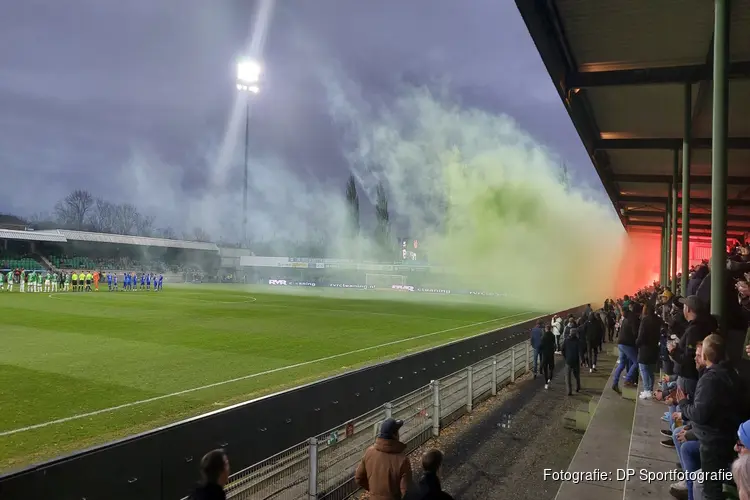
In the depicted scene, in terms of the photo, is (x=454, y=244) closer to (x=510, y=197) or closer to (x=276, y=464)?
(x=510, y=197)

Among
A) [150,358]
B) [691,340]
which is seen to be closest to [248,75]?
A: [150,358]

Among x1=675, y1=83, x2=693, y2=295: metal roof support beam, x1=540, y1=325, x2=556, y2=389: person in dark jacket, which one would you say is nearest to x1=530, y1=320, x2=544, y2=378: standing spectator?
x1=540, y1=325, x2=556, y2=389: person in dark jacket

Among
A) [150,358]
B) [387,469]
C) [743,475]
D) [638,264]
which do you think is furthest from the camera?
[638,264]

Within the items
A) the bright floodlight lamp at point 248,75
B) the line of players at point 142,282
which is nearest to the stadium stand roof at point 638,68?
the line of players at point 142,282

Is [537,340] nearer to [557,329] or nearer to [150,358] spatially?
[557,329]

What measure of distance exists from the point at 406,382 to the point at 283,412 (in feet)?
9.82

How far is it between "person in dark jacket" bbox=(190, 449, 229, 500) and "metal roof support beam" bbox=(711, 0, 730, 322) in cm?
496

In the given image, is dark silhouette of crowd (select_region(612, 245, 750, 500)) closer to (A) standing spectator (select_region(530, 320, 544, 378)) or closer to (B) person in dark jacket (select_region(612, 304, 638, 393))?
(B) person in dark jacket (select_region(612, 304, 638, 393))

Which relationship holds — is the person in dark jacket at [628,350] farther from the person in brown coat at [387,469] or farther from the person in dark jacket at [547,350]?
the person in brown coat at [387,469]

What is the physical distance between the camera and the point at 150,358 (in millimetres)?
11469

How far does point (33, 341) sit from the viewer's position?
43.2ft

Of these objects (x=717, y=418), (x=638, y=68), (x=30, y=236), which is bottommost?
(x=717, y=418)

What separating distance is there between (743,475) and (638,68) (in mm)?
7672

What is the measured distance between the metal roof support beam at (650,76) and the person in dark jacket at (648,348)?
3615 mm
